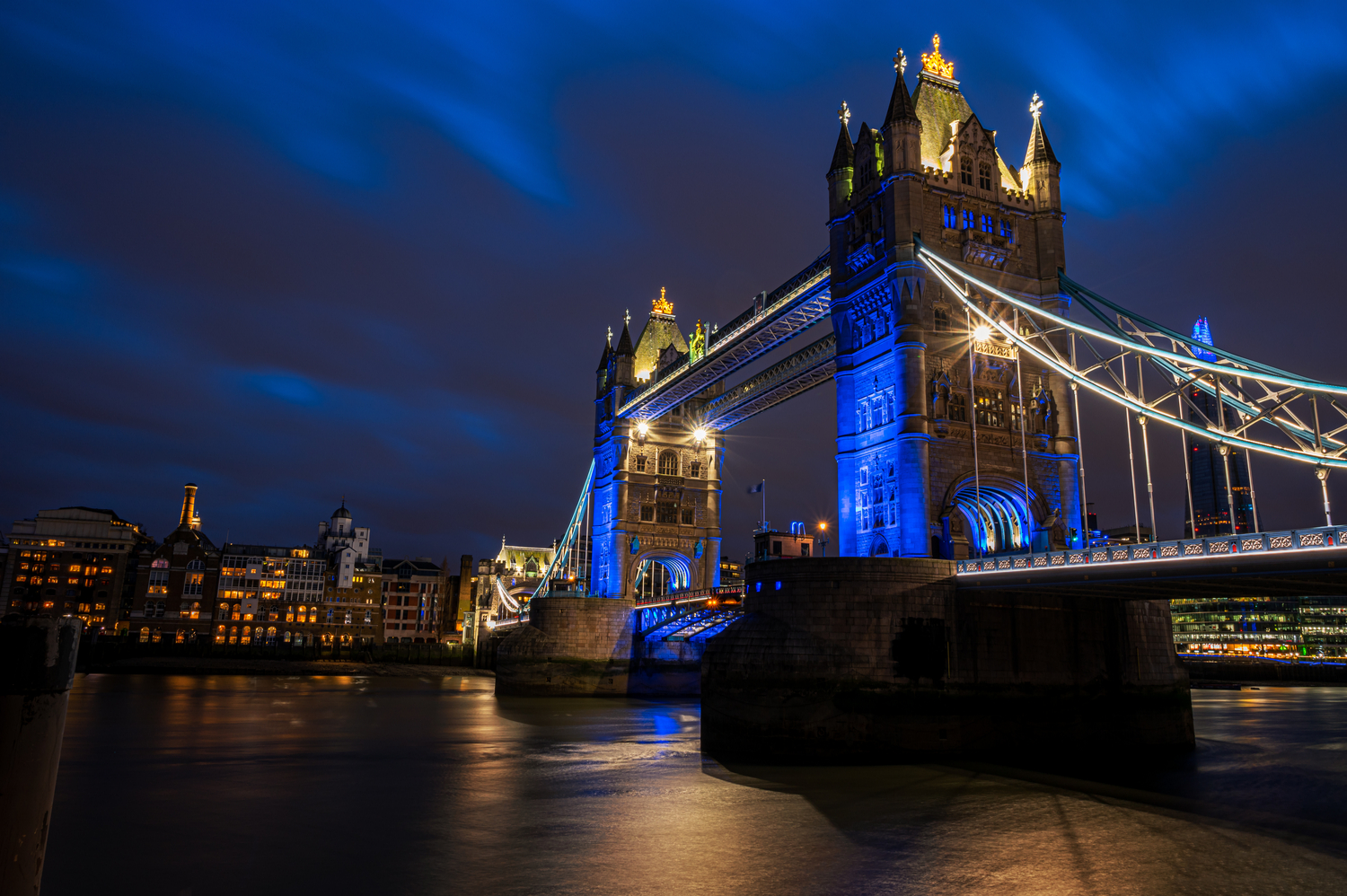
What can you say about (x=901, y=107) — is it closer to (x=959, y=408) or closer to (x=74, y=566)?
(x=959, y=408)

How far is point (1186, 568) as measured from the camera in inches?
862

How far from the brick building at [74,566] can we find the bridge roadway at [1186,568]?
11611cm

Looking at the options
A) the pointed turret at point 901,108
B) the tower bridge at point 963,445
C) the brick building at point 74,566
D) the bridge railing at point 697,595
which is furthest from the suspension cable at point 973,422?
the brick building at point 74,566

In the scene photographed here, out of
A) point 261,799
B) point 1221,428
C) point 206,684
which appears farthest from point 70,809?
point 206,684

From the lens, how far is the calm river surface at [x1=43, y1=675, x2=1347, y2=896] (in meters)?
15.3

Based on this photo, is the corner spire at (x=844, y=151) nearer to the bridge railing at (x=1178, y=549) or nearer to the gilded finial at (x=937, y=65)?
the gilded finial at (x=937, y=65)

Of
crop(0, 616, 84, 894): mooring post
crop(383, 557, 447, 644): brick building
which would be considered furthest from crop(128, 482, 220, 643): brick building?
crop(0, 616, 84, 894): mooring post

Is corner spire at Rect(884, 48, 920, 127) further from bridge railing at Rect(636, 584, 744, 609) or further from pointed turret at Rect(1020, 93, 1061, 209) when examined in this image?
bridge railing at Rect(636, 584, 744, 609)

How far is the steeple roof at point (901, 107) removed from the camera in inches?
1348

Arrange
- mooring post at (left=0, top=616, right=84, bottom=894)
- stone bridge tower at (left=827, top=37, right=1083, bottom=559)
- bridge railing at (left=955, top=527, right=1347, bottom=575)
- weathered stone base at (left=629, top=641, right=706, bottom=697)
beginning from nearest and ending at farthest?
mooring post at (left=0, top=616, right=84, bottom=894)
bridge railing at (left=955, top=527, right=1347, bottom=575)
stone bridge tower at (left=827, top=37, right=1083, bottom=559)
weathered stone base at (left=629, top=641, right=706, bottom=697)

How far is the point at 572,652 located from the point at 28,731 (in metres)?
54.2

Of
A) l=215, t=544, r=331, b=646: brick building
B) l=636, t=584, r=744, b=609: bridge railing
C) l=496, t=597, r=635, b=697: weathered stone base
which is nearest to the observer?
l=636, t=584, r=744, b=609: bridge railing

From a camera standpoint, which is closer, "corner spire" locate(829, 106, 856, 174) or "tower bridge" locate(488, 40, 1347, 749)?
"tower bridge" locate(488, 40, 1347, 749)

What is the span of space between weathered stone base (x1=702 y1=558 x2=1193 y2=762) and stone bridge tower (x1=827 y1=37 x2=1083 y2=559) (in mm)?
3657
